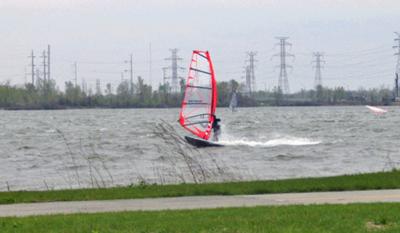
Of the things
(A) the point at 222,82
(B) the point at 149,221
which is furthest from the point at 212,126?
(A) the point at 222,82

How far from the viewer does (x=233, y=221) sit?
1402cm

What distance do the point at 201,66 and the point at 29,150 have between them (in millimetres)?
12383

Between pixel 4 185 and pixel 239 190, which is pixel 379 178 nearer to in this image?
pixel 239 190

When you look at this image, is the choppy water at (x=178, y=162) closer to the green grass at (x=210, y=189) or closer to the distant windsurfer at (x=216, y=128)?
the distant windsurfer at (x=216, y=128)

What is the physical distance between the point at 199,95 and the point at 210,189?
21.8m

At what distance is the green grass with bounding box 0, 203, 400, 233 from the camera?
1331 centimetres

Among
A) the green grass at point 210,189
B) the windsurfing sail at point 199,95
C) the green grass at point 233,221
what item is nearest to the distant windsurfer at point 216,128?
the windsurfing sail at point 199,95

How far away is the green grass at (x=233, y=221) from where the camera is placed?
1331 centimetres

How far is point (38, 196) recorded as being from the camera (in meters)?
19.9

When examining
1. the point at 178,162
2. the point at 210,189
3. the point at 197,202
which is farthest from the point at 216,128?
the point at 197,202

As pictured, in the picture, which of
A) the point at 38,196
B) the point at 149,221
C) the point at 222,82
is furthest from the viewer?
the point at 222,82

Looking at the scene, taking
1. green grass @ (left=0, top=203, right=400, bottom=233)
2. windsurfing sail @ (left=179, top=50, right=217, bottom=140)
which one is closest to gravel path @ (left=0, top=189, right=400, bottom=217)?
green grass @ (left=0, top=203, right=400, bottom=233)

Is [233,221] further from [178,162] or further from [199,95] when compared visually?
[199,95]

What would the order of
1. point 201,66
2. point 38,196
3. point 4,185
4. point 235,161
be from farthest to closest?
1. point 201,66
2. point 235,161
3. point 4,185
4. point 38,196
